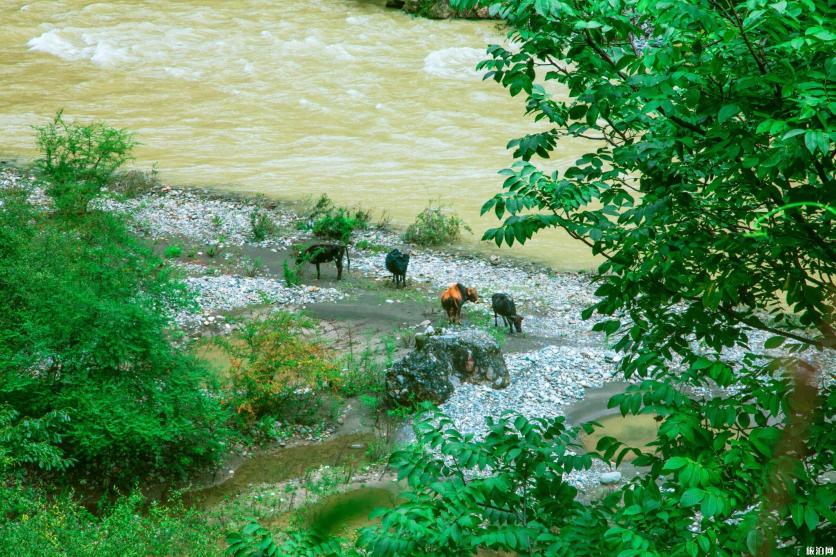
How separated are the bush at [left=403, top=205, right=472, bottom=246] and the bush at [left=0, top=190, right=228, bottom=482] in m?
6.72

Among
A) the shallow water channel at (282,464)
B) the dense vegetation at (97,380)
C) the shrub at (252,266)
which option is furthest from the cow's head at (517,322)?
the shrub at (252,266)

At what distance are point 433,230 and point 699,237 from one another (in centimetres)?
1111

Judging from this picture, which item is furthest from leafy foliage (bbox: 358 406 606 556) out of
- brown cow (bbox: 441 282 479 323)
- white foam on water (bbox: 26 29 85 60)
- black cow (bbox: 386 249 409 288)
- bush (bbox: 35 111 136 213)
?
white foam on water (bbox: 26 29 85 60)

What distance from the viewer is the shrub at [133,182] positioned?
16734 millimetres

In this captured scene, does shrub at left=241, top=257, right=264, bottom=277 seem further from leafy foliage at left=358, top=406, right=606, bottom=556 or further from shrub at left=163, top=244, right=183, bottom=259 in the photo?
leafy foliage at left=358, top=406, right=606, bottom=556

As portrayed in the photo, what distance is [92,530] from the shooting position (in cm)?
619

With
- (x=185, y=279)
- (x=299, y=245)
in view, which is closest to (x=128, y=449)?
(x=185, y=279)

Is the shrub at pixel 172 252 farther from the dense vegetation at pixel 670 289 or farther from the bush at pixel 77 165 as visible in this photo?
the dense vegetation at pixel 670 289

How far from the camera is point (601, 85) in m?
3.83

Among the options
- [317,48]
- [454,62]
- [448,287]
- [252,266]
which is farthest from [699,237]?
[317,48]

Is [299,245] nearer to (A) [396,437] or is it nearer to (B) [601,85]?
(A) [396,437]

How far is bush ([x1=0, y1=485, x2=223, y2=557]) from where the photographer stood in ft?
17.6

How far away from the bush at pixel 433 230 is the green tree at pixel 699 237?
409 inches

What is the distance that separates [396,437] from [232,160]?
1213cm
